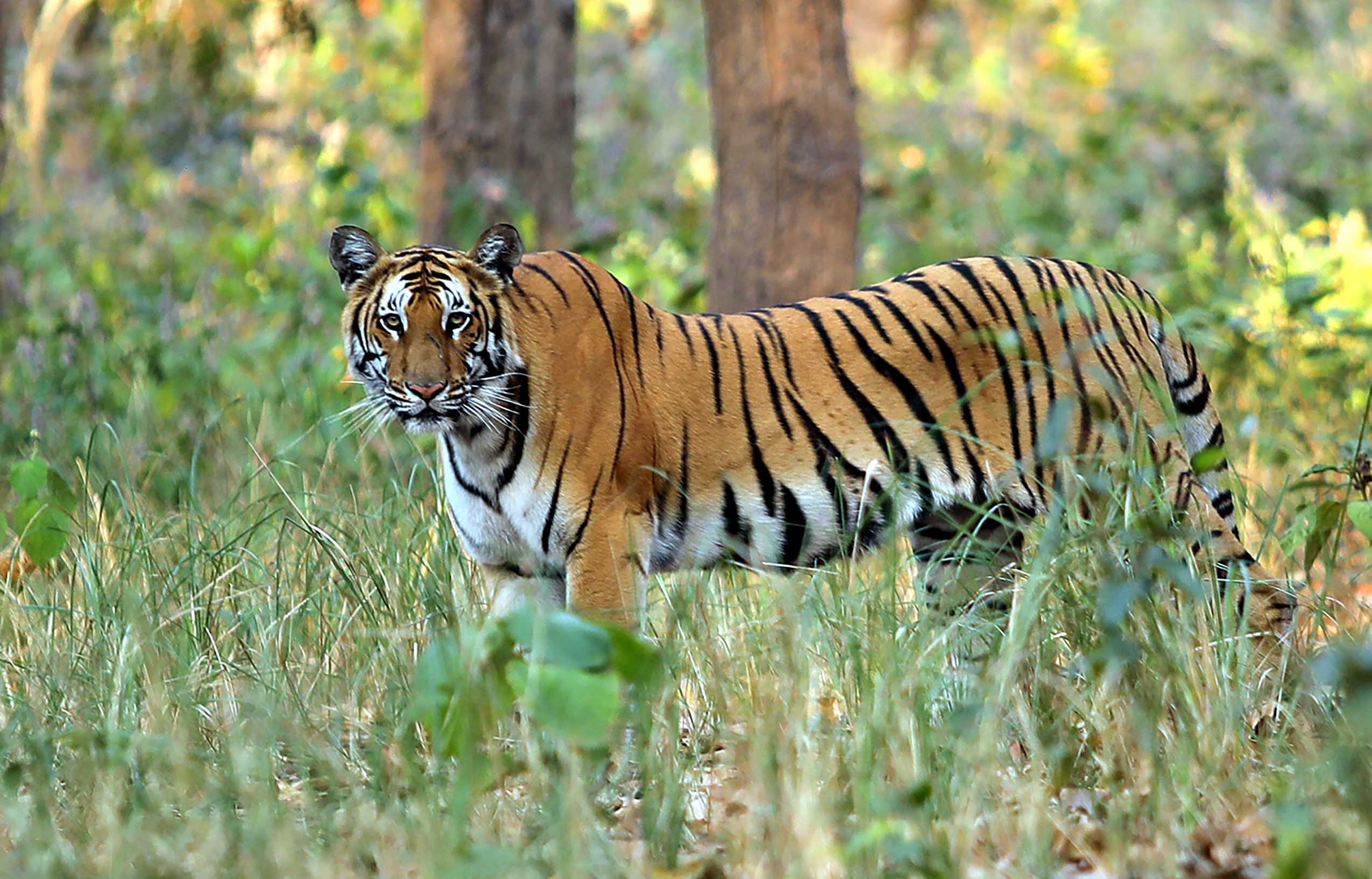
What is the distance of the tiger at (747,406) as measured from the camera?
4.24 meters

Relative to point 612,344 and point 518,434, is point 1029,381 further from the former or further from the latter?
point 518,434

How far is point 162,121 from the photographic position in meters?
12.5

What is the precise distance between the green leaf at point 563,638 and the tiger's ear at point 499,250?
1.74 m

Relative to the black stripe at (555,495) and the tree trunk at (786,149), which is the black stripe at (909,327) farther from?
the tree trunk at (786,149)

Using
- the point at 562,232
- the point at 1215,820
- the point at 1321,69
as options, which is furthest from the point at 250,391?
the point at 1321,69

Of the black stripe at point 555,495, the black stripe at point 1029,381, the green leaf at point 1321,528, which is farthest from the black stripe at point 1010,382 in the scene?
the black stripe at point 555,495

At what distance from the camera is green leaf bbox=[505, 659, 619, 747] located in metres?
2.67

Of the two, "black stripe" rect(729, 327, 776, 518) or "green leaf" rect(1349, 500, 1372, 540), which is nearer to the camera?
"green leaf" rect(1349, 500, 1372, 540)

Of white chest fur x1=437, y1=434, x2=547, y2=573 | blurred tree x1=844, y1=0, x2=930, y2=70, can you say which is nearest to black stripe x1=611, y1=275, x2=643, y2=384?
white chest fur x1=437, y1=434, x2=547, y2=573

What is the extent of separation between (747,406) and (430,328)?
100 cm

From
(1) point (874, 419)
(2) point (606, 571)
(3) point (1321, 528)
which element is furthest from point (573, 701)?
(3) point (1321, 528)

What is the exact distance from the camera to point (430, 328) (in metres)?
4.15

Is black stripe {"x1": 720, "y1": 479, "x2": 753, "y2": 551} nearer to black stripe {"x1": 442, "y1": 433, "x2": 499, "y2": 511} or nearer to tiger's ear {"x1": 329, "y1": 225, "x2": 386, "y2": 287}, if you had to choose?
black stripe {"x1": 442, "y1": 433, "x2": 499, "y2": 511}

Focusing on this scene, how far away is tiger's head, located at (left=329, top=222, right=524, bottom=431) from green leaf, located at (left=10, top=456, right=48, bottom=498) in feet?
2.80
